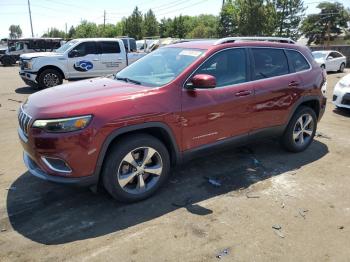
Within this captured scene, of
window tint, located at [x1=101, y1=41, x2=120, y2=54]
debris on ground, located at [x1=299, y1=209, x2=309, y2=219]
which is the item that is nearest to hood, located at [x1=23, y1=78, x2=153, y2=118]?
debris on ground, located at [x1=299, y1=209, x2=309, y2=219]

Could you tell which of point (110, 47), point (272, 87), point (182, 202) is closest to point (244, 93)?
point (272, 87)

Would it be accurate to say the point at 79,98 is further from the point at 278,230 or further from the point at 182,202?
the point at 278,230

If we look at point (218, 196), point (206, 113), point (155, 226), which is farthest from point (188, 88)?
point (155, 226)

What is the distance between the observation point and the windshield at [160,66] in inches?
174

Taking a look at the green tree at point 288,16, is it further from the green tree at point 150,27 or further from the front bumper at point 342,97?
the front bumper at point 342,97

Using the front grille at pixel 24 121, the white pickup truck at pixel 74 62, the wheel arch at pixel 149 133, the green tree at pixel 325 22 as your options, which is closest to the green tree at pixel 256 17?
the white pickup truck at pixel 74 62

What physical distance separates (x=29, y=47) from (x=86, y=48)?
51.9 ft

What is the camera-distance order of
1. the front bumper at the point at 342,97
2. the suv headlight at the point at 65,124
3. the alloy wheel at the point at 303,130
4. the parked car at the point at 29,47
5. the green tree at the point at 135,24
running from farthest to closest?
the green tree at the point at 135,24 < the parked car at the point at 29,47 < the front bumper at the point at 342,97 < the alloy wheel at the point at 303,130 < the suv headlight at the point at 65,124

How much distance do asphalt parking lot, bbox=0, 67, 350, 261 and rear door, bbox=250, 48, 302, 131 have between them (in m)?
0.70

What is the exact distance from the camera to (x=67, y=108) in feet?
11.9

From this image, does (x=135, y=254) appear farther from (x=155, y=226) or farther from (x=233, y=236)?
(x=233, y=236)

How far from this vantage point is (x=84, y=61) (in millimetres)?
13625

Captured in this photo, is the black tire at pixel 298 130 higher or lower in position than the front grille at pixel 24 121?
lower

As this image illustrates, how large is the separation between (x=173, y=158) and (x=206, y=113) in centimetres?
65
